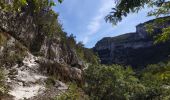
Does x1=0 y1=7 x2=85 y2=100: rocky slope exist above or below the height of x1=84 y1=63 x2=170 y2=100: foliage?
above

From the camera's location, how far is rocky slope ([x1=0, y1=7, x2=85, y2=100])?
154ft

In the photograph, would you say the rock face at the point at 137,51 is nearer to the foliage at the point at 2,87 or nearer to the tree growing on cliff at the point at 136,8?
the foliage at the point at 2,87

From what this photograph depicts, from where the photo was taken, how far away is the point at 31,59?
57.1 metres

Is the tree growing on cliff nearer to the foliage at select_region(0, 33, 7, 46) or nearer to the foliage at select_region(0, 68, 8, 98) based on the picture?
the foliage at select_region(0, 68, 8, 98)

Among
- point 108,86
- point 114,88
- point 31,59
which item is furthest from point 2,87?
point 114,88

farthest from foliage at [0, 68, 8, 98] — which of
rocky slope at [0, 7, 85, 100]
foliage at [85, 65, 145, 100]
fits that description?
foliage at [85, 65, 145, 100]

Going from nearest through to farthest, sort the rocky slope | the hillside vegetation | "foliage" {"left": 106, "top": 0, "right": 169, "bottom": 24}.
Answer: "foliage" {"left": 106, "top": 0, "right": 169, "bottom": 24} → the rocky slope → the hillside vegetation

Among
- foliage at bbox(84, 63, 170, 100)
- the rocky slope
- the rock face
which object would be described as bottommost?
foliage at bbox(84, 63, 170, 100)

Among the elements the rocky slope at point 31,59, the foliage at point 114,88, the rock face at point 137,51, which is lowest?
the foliage at point 114,88

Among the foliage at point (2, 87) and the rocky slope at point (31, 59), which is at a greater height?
the rocky slope at point (31, 59)

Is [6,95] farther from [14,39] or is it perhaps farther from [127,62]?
[127,62]

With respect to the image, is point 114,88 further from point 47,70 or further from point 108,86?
point 47,70

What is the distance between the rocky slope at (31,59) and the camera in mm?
46825

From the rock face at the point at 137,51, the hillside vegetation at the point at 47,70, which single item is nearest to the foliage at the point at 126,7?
the hillside vegetation at the point at 47,70
